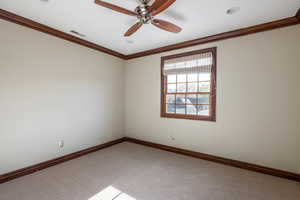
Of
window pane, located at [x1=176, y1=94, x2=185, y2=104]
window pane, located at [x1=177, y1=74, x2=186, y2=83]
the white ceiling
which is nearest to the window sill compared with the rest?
window pane, located at [x1=176, y1=94, x2=185, y2=104]

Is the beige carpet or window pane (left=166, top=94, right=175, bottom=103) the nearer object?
the beige carpet

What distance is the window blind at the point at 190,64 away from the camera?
9.66ft

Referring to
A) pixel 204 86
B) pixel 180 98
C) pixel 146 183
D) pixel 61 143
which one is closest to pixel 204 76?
Result: pixel 204 86

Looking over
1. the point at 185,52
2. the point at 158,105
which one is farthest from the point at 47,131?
the point at 185,52

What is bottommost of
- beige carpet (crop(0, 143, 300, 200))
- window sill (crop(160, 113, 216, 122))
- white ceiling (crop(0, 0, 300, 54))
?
beige carpet (crop(0, 143, 300, 200))

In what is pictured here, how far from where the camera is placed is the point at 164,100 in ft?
11.8

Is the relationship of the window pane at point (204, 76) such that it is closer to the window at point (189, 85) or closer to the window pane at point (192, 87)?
the window at point (189, 85)

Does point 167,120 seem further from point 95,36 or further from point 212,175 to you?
point 95,36

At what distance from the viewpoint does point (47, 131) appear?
2.62 metres

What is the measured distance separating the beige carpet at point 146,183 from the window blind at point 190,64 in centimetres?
193

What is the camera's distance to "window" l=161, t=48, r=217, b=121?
295cm

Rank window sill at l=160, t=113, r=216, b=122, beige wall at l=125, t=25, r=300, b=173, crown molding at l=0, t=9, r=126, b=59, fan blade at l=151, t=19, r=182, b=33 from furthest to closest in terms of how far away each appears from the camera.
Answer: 1. window sill at l=160, t=113, r=216, b=122
2. beige wall at l=125, t=25, r=300, b=173
3. crown molding at l=0, t=9, r=126, b=59
4. fan blade at l=151, t=19, r=182, b=33

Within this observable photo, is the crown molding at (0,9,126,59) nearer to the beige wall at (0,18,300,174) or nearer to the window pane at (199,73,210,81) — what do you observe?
the beige wall at (0,18,300,174)

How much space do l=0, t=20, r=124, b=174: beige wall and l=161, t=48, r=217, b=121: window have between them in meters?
1.59
